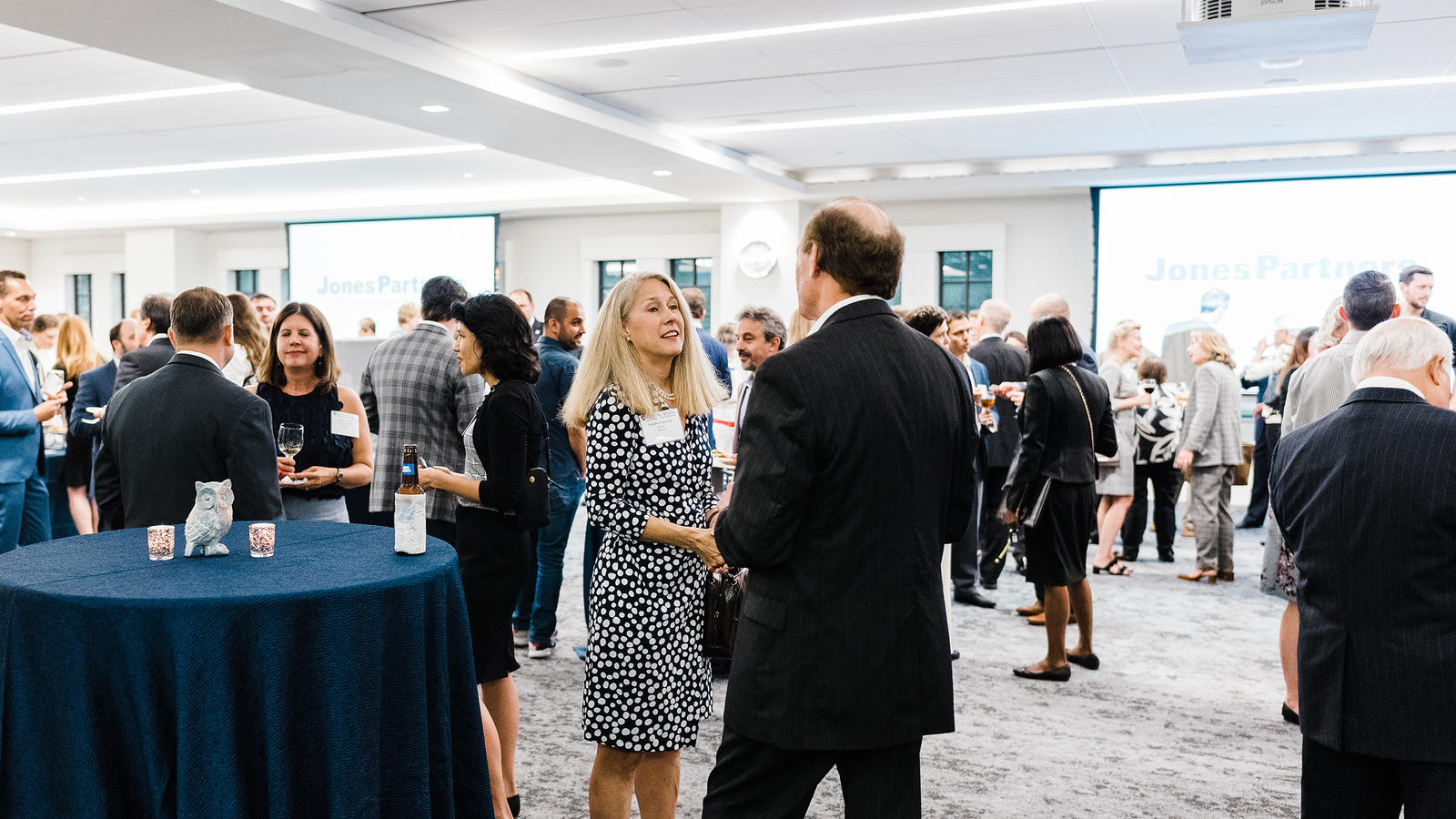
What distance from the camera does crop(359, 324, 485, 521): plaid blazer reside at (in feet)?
12.0

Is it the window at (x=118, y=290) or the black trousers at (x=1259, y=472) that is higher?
the window at (x=118, y=290)

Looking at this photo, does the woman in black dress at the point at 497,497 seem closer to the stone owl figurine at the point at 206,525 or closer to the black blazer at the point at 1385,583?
the stone owl figurine at the point at 206,525

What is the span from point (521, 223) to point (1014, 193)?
6339 millimetres

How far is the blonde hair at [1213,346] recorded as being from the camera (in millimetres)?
6855

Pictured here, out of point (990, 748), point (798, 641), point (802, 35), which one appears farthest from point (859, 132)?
point (798, 641)

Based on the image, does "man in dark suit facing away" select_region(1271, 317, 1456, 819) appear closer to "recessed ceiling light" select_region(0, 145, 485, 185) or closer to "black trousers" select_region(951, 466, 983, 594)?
"black trousers" select_region(951, 466, 983, 594)

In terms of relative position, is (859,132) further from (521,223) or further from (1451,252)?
(521,223)

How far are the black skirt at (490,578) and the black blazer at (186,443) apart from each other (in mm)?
509

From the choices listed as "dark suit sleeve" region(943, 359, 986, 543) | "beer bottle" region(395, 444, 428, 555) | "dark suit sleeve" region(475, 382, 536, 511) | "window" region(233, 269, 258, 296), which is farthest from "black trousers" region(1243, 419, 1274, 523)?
"window" region(233, 269, 258, 296)

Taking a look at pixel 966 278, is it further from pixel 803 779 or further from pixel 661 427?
pixel 803 779

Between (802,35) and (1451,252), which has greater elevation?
(802,35)

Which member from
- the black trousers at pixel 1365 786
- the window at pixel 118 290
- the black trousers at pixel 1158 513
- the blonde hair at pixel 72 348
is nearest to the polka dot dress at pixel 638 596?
the black trousers at pixel 1365 786

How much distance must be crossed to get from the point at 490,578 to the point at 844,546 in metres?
1.44

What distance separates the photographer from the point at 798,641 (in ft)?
5.81
